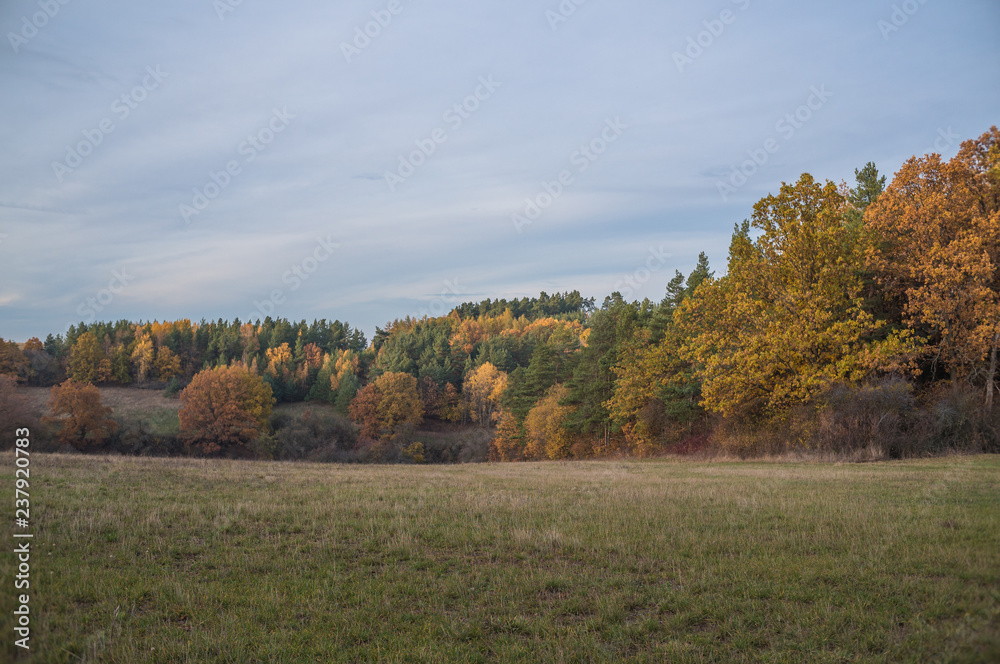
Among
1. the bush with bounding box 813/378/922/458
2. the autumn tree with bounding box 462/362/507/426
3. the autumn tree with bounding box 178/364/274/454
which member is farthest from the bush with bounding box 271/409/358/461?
the bush with bounding box 813/378/922/458

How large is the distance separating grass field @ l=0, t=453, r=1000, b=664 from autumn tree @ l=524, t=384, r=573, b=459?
50331mm

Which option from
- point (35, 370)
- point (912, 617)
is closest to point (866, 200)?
point (912, 617)

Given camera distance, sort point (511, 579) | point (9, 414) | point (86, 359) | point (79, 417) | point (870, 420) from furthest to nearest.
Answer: point (86, 359), point (79, 417), point (9, 414), point (870, 420), point (511, 579)

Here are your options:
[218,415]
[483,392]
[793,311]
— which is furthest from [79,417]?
[793,311]

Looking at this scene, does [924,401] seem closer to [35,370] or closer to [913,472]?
[913,472]

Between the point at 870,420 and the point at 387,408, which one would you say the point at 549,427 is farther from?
the point at 870,420

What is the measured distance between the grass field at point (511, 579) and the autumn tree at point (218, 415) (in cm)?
6366

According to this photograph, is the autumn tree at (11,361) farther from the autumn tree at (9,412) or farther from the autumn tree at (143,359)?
the autumn tree at (143,359)

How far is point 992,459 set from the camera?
21641mm

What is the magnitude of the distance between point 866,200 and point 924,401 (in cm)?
2238

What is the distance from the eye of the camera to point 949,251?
26.5 metres

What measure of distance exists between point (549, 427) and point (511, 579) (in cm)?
5863

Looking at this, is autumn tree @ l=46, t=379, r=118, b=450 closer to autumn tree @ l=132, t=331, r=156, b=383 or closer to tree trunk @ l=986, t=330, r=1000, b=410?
autumn tree @ l=132, t=331, r=156, b=383

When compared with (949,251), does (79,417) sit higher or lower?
lower
